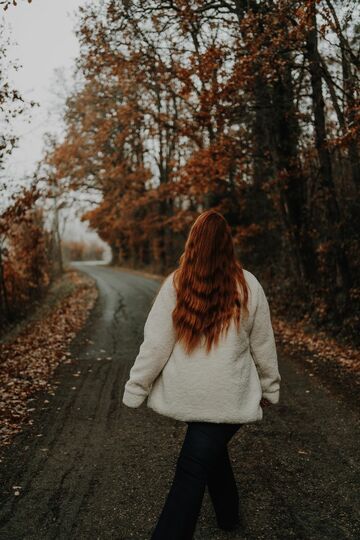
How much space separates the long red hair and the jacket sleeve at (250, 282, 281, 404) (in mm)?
113

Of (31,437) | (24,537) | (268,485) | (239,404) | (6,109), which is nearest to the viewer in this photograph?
(239,404)

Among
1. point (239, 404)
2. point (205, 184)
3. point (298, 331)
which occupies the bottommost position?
point (298, 331)

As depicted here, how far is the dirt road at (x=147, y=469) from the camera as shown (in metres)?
3.55

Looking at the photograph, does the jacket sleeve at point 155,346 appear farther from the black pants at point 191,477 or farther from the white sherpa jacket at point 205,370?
the black pants at point 191,477

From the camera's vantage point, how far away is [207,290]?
106 inches

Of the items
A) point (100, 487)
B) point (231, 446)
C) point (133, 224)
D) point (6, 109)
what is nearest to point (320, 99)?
point (6, 109)

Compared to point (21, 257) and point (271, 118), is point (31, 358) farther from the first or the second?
point (271, 118)

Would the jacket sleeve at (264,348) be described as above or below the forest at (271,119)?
below

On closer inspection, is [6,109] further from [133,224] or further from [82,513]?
[133,224]

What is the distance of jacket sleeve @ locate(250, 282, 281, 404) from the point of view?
280 cm

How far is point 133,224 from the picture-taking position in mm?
32969

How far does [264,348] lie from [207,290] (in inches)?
19.0

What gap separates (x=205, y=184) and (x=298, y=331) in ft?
16.0

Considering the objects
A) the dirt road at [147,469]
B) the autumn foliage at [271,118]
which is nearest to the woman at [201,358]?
the dirt road at [147,469]
